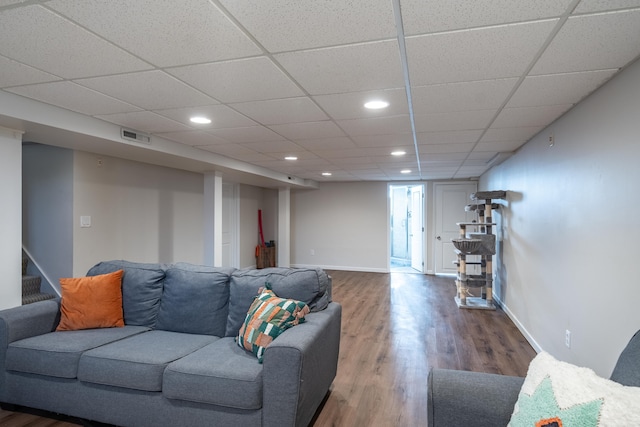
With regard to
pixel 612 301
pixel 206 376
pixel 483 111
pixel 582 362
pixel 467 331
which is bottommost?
pixel 467 331

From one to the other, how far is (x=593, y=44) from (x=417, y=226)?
271 inches

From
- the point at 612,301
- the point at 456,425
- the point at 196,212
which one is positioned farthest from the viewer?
the point at 196,212

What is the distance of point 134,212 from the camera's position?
15.4 ft

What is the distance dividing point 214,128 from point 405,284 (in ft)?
16.3

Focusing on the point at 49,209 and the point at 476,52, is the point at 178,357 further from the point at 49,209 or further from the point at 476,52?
the point at 49,209

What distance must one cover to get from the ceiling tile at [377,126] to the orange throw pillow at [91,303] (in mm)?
2283

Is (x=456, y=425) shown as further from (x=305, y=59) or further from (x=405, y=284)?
(x=405, y=284)

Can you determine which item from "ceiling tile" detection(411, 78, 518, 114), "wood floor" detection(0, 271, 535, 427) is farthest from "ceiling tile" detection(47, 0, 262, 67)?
"wood floor" detection(0, 271, 535, 427)

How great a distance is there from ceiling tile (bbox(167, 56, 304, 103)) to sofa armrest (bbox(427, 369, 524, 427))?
5.78ft

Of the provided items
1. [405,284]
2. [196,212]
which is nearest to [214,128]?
[196,212]

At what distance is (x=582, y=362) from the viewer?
2.43m

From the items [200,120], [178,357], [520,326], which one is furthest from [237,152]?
[520,326]

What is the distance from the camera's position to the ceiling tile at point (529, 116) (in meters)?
2.66

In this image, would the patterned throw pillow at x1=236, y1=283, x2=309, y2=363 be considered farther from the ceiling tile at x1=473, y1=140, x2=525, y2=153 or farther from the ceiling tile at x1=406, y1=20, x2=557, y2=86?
the ceiling tile at x1=473, y1=140, x2=525, y2=153
